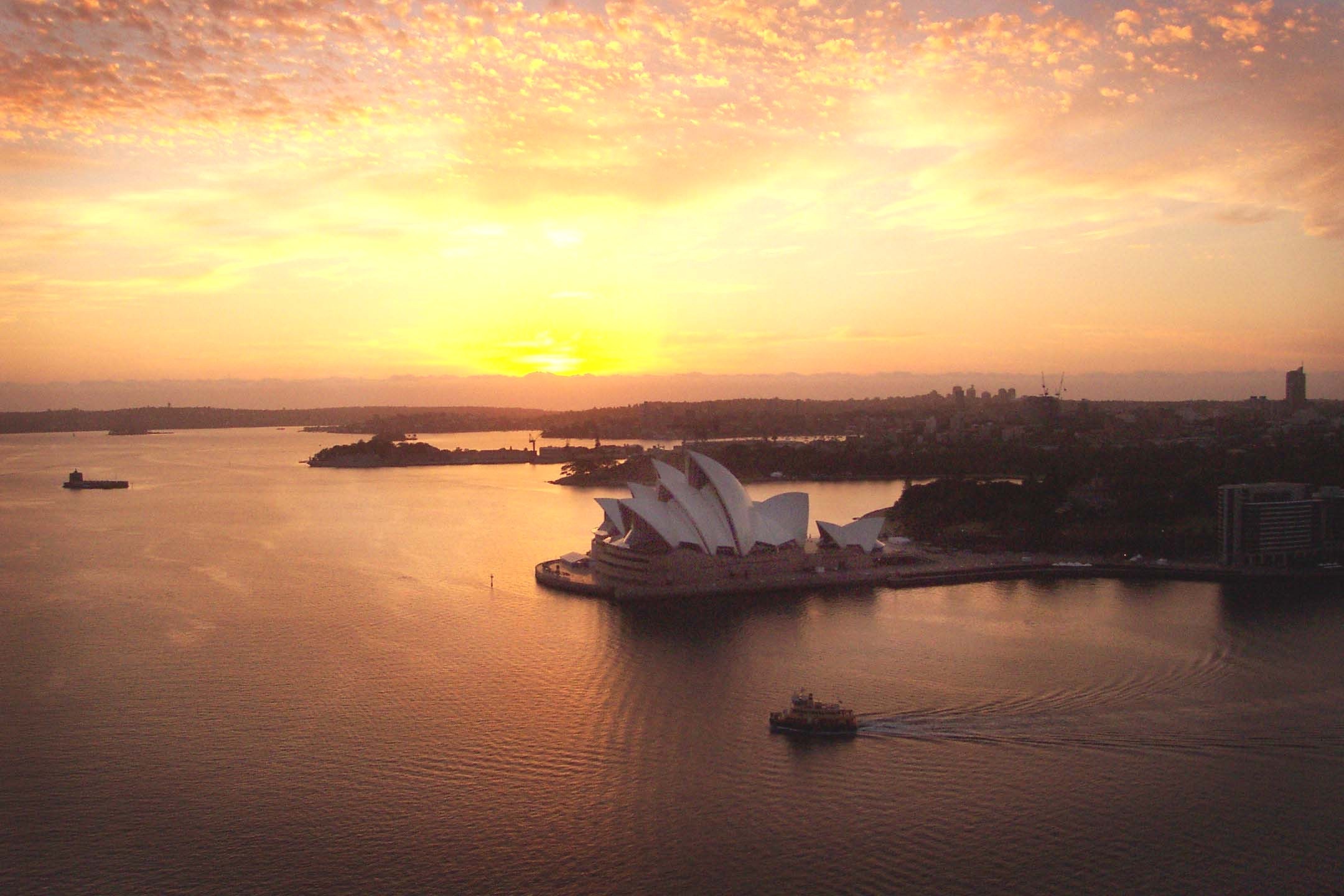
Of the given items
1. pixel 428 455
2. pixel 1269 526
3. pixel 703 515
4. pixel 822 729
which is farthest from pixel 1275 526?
pixel 428 455

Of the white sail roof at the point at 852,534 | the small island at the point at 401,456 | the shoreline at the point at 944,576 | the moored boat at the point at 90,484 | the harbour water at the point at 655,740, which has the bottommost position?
the harbour water at the point at 655,740

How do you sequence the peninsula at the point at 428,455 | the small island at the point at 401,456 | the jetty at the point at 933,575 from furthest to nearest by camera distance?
the small island at the point at 401,456, the peninsula at the point at 428,455, the jetty at the point at 933,575

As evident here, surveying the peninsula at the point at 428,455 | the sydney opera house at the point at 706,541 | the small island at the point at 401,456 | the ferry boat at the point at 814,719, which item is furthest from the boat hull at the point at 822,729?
the small island at the point at 401,456

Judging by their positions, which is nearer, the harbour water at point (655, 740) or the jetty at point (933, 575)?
the harbour water at point (655, 740)

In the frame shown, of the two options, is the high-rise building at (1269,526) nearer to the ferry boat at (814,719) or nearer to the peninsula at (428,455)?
the ferry boat at (814,719)

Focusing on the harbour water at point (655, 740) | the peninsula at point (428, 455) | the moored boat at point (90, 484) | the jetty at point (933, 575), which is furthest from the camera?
the peninsula at point (428, 455)

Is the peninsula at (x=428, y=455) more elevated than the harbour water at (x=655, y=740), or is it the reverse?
the peninsula at (x=428, y=455)

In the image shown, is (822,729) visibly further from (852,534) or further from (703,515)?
(852,534)
